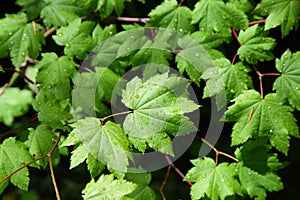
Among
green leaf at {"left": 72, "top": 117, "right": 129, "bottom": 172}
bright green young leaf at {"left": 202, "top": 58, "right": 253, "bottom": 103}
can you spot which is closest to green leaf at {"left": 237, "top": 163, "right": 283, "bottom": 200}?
bright green young leaf at {"left": 202, "top": 58, "right": 253, "bottom": 103}

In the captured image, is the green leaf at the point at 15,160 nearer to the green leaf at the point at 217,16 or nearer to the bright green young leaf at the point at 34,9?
the bright green young leaf at the point at 34,9

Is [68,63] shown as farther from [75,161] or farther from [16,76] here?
[16,76]

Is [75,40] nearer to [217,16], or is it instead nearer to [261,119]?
[217,16]

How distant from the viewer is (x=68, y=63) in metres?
1.88

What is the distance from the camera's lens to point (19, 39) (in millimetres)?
2008

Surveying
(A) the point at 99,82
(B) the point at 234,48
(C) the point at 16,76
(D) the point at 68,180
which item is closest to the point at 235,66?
(B) the point at 234,48

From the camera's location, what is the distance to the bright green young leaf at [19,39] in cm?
199

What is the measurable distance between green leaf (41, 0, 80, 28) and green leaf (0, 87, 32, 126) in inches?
22.1

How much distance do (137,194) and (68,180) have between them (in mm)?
1179

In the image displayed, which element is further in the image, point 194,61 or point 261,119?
point 194,61

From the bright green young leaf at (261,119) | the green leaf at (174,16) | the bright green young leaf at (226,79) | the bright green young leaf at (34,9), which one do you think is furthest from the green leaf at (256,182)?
the bright green young leaf at (34,9)

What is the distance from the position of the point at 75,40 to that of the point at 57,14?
218 millimetres

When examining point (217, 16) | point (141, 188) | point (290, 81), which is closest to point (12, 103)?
point (141, 188)

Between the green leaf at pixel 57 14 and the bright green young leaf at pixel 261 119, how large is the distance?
0.85 meters
